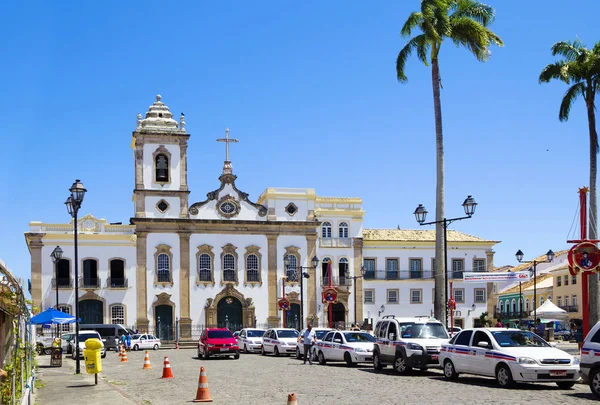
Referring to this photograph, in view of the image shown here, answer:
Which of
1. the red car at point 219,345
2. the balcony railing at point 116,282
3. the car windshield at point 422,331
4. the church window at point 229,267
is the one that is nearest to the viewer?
the car windshield at point 422,331

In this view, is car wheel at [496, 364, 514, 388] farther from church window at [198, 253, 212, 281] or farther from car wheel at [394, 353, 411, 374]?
church window at [198, 253, 212, 281]

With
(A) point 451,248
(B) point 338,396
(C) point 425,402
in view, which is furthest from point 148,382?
(A) point 451,248

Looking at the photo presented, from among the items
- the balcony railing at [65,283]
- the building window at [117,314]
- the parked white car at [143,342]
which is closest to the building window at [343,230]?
the building window at [117,314]

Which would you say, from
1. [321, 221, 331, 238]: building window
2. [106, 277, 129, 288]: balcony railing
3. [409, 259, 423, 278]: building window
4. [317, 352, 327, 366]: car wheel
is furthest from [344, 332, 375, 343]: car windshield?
[409, 259, 423, 278]: building window

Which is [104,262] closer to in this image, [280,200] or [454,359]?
[280,200]

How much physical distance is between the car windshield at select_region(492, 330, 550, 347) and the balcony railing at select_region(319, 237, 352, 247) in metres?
44.6

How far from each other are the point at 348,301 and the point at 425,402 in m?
48.7

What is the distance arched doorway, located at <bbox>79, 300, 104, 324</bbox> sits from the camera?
58.2 metres

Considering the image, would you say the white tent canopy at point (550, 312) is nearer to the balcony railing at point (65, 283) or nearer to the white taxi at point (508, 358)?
the balcony railing at point (65, 283)

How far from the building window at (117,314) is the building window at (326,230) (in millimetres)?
16489

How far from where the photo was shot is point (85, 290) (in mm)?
58156

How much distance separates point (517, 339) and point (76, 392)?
35.2ft

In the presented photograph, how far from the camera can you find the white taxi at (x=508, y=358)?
1852cm

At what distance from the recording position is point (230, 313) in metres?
62.3
